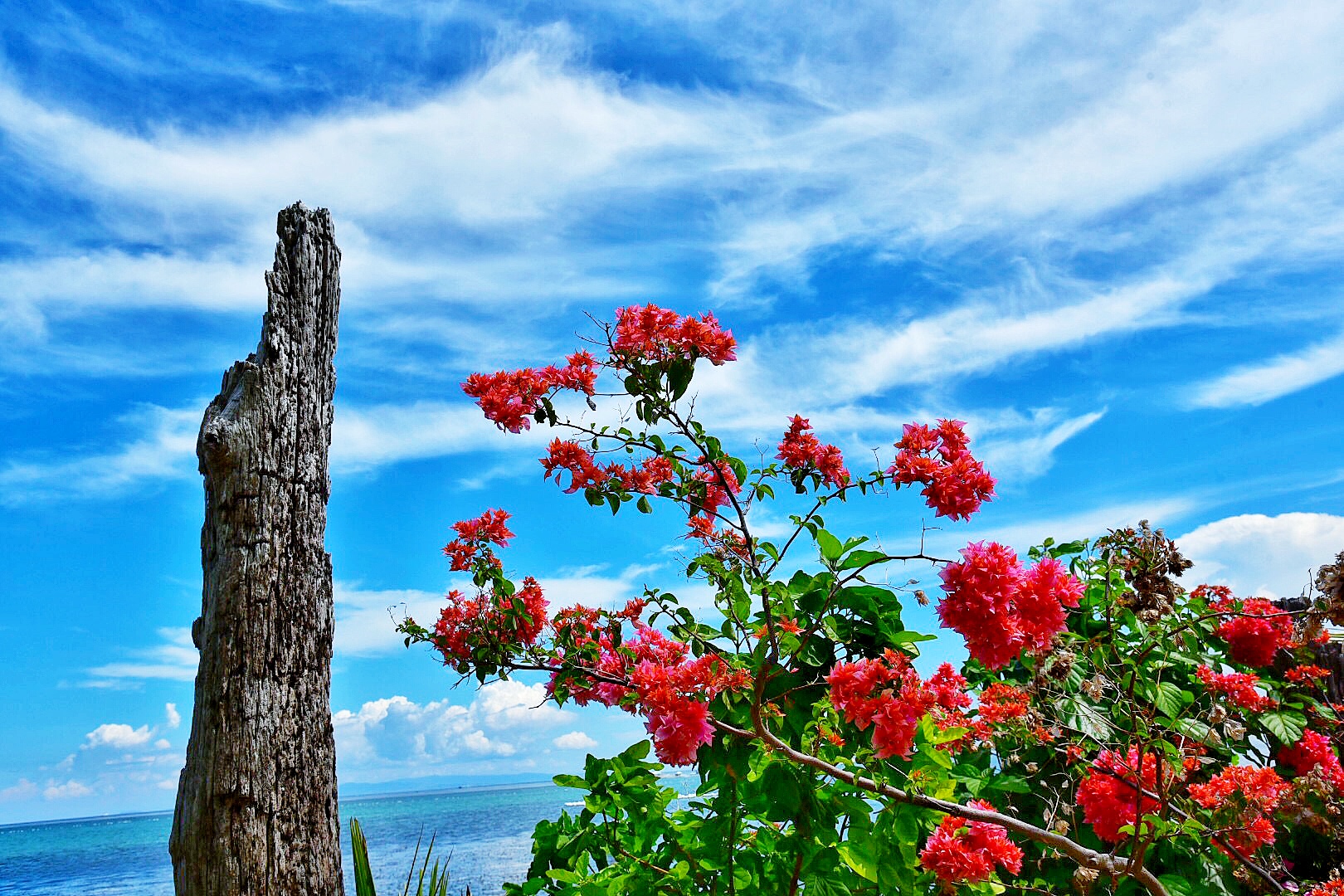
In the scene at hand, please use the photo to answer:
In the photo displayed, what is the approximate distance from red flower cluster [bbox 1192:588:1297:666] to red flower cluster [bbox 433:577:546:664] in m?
2.44

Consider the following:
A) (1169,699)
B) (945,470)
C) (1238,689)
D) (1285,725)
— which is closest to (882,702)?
(945,470)

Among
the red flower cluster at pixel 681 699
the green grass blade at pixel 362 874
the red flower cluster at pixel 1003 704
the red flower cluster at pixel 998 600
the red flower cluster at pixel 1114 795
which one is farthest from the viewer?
the green grass blade at pixel 362 874

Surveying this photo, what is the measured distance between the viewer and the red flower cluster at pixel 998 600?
1.80 meters

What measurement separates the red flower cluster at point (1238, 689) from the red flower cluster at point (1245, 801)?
638mm

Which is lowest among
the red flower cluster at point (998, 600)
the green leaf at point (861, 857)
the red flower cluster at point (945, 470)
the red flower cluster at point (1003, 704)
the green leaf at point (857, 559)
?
the green leaf at point (861, 857)

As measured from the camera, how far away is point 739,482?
2.85 m

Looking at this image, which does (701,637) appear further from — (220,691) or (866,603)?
(220,691)

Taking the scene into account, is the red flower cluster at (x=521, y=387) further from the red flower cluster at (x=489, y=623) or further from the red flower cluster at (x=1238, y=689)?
the red flower cluster at (x=1238, y=689)

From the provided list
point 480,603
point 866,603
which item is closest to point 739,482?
point 866,603

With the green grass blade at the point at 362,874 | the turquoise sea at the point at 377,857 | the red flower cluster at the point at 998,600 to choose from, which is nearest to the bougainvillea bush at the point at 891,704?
the red flower cluster at the point at 998,600

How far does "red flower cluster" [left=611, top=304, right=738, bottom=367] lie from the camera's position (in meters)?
2.80

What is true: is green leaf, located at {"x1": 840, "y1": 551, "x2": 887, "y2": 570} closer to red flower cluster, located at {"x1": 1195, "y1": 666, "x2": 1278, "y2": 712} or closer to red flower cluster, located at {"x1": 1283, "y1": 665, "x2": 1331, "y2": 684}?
red flower cluster, located at {"x1": 1195, "y1": 666, "x2": 1278, "y2": 712}

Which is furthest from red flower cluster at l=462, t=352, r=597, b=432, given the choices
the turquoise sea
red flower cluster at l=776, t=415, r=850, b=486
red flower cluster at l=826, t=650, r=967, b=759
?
the turquoise sea

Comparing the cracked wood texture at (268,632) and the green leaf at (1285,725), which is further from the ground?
the cracked wood texture at (268,632)
